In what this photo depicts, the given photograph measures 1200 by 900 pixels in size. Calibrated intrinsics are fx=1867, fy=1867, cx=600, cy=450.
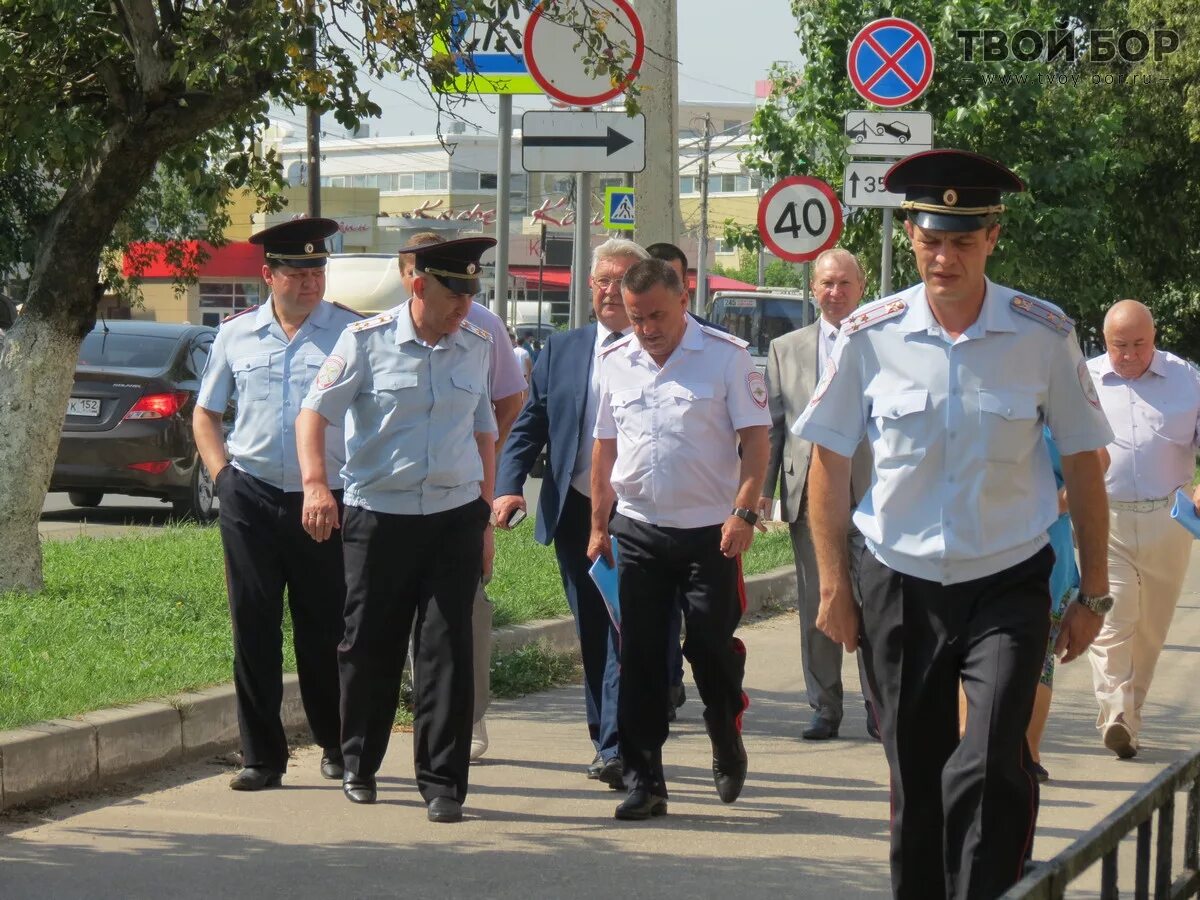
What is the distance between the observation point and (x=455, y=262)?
6.31 metres

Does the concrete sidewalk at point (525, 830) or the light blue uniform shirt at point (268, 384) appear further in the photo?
the light blue uniform shirt at point (268, 384)

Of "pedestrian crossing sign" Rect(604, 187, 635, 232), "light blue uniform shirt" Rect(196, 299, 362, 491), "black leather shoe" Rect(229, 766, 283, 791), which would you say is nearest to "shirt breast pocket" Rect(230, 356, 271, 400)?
"light blue uniform shirt" Rect(196, 299, 362, 491)

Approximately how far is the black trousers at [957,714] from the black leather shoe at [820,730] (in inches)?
133

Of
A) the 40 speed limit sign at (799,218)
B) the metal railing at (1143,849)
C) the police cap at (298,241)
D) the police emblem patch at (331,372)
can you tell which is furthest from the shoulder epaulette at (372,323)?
the 40 speed limit sign at (799,218)

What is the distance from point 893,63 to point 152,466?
6.61 meters

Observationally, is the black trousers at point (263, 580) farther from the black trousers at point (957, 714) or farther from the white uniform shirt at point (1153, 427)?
the white uniform shirt at point (1153, 427)

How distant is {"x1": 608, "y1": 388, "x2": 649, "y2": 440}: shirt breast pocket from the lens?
21.0 feet

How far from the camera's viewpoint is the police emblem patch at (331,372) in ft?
20.6

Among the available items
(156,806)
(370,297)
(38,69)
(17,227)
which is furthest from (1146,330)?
(17,227)

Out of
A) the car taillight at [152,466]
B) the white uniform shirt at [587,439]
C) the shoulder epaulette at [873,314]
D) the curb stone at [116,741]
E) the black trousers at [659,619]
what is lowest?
the curb stone at [116,741]

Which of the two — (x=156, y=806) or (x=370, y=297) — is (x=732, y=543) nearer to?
(x=156, y=806)

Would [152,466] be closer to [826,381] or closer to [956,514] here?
[826,381]

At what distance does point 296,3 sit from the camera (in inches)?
295

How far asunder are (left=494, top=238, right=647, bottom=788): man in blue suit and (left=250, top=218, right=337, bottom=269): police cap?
943mm
